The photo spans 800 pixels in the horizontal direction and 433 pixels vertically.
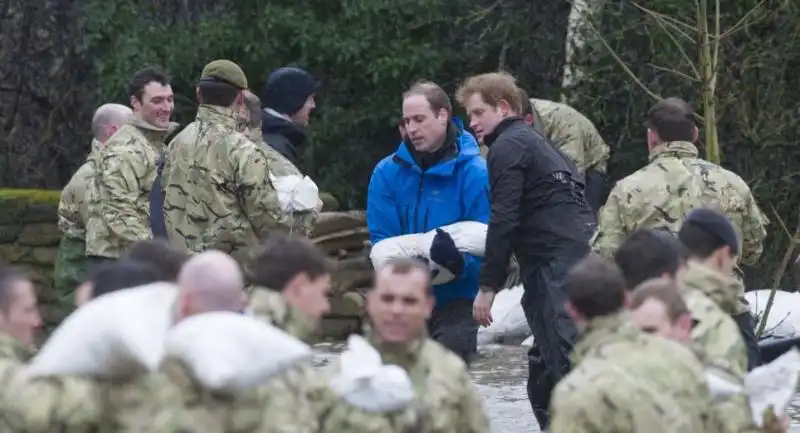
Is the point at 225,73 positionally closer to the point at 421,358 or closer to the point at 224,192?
the point at 224,192

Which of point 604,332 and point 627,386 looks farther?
point 604,332

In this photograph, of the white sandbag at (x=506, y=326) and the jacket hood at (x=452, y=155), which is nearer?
the jacket hood at (x=452, y=155)

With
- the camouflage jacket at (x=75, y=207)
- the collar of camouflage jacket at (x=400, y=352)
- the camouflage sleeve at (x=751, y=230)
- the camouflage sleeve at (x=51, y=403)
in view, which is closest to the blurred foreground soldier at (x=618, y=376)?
the collar of camouflage jacket at (x=400, y=352)

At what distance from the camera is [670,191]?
991 cm

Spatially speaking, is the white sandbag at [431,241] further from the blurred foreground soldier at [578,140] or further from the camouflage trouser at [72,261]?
the blurred foreground soldier at [578,140]

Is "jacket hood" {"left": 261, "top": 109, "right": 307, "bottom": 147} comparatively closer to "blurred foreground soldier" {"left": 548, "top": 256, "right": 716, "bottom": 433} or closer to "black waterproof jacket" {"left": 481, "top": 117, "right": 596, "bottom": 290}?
"black waterproof jacket" {"left": 481, "top": 117, "right": 596, "bottom": 290}

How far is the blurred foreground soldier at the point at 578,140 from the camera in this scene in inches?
581

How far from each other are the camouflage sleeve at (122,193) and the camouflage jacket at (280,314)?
390 cm

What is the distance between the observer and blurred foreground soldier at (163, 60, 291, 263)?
1012 centimetres

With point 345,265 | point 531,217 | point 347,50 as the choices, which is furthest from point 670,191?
point 347,50

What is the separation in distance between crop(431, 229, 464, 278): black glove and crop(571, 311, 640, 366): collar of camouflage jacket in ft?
10.4

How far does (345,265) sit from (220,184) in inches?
249

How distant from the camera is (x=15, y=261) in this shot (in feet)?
55.3

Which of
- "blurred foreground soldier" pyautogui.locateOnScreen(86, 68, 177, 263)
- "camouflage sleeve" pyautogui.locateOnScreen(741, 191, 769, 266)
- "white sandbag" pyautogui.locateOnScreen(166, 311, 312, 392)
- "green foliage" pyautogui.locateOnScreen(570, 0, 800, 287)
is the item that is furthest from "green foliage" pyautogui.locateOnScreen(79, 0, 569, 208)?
"white sandbag" pyautogui.locateOnScreen(166, 311, 312, 392)
